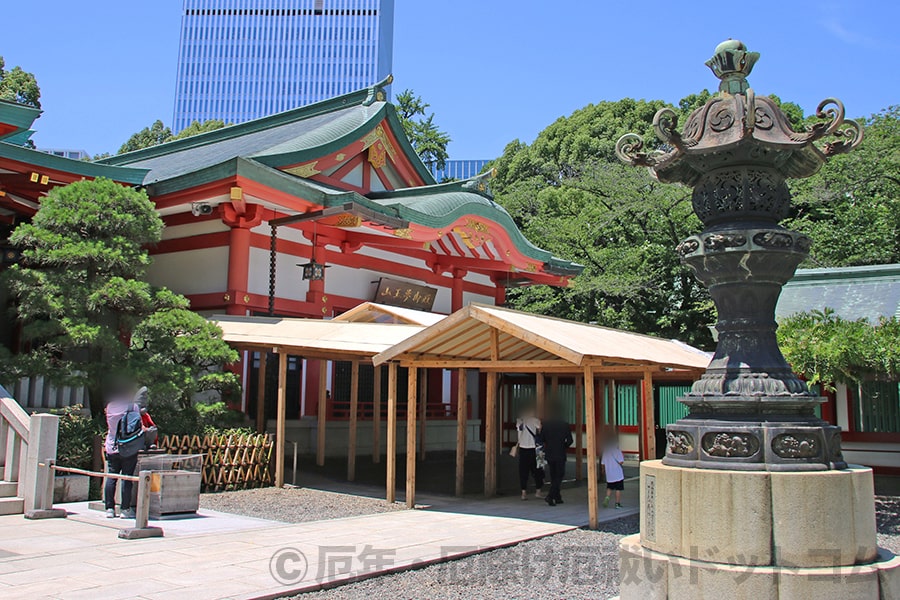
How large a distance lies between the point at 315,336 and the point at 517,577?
250 inches

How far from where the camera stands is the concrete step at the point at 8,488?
346 inches

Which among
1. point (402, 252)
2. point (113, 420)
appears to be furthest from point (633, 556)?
point (402, 252)

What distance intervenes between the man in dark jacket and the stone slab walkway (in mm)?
1683

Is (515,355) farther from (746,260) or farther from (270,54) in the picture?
(270,54)

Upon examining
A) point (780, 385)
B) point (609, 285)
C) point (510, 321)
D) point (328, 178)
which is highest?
point (328, 178)

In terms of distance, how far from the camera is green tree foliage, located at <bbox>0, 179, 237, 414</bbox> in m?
10.5

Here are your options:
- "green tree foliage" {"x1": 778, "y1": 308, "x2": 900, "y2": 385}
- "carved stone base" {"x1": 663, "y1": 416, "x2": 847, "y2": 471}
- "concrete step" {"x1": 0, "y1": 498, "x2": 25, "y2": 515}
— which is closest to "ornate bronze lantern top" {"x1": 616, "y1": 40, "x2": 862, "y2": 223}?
"carved stone base" {"x1": 663, "y1": 416, "x2": 847, "y2": 471}

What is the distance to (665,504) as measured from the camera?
5121 mm

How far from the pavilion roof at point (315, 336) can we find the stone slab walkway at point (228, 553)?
3.03m

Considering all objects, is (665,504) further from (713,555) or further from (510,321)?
(510,321)

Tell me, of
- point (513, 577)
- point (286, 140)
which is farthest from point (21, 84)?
point (513, 577)

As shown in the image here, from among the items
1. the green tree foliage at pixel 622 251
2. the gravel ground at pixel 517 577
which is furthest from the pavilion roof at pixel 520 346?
the green tree foliage at pixel 622 251

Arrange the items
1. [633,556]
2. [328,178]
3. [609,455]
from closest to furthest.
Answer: [633,556], [609,455], [328,178]

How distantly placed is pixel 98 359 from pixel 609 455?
762 centimetres
